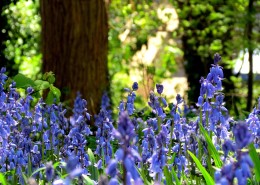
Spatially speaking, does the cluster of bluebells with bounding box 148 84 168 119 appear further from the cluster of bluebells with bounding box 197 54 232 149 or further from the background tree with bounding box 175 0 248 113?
the background tree with bounding box 175 0 248 113

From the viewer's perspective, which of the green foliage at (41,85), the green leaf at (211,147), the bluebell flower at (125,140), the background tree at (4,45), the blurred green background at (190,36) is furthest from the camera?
the blurred green background at (190,36)

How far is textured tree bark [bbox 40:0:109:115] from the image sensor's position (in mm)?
8211

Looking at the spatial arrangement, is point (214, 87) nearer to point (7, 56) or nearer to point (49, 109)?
point (49, 109)

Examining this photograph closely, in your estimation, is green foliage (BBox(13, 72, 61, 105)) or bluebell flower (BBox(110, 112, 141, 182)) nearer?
bluebell flower (BBox(110, 112, 141, 182))

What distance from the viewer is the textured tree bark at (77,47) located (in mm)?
8211

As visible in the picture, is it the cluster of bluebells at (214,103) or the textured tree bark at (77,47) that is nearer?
the cluster of bluebells at (214,103)

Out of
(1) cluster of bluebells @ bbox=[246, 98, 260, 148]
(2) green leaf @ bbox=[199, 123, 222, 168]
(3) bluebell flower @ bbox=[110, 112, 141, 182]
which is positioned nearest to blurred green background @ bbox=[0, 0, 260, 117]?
(1) cluster of bluebells @ bbox=[246, 98, 260, 148]

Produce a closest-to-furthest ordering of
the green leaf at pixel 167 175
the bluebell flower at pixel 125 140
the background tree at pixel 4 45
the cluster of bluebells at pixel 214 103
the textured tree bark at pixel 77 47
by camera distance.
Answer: the bluebell flower at pixel 125 140 → the green leaf at pixel 167 175 → the cluster of bluebells at pixel 214 103 → the textured tree bark at pixel 77 47 → the background tree at pixel 4 45

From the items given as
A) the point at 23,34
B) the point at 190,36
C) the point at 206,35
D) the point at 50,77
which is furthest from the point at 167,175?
the point at 190,36

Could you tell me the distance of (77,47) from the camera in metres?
8.23

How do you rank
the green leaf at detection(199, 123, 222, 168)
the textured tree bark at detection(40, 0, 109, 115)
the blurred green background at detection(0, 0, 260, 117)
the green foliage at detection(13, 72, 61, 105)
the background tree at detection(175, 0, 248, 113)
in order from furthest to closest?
the background tree at detection(175, 0, 248, 113), the blurred green background at detection(0, 0, 260, 117), the textured tree bark at detection(40, 0, 109, 115), the green foliage at detection(13, 72, 61, 105), the green leaf at detection(199, 123, 222, 168)

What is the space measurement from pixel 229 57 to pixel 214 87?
8.65 meters

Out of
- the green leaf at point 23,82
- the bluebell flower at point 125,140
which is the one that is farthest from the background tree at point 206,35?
the bluebell flower at point 125,140

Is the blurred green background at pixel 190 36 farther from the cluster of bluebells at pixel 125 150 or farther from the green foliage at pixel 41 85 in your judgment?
the cluster of bluebells at pixel 125 150
